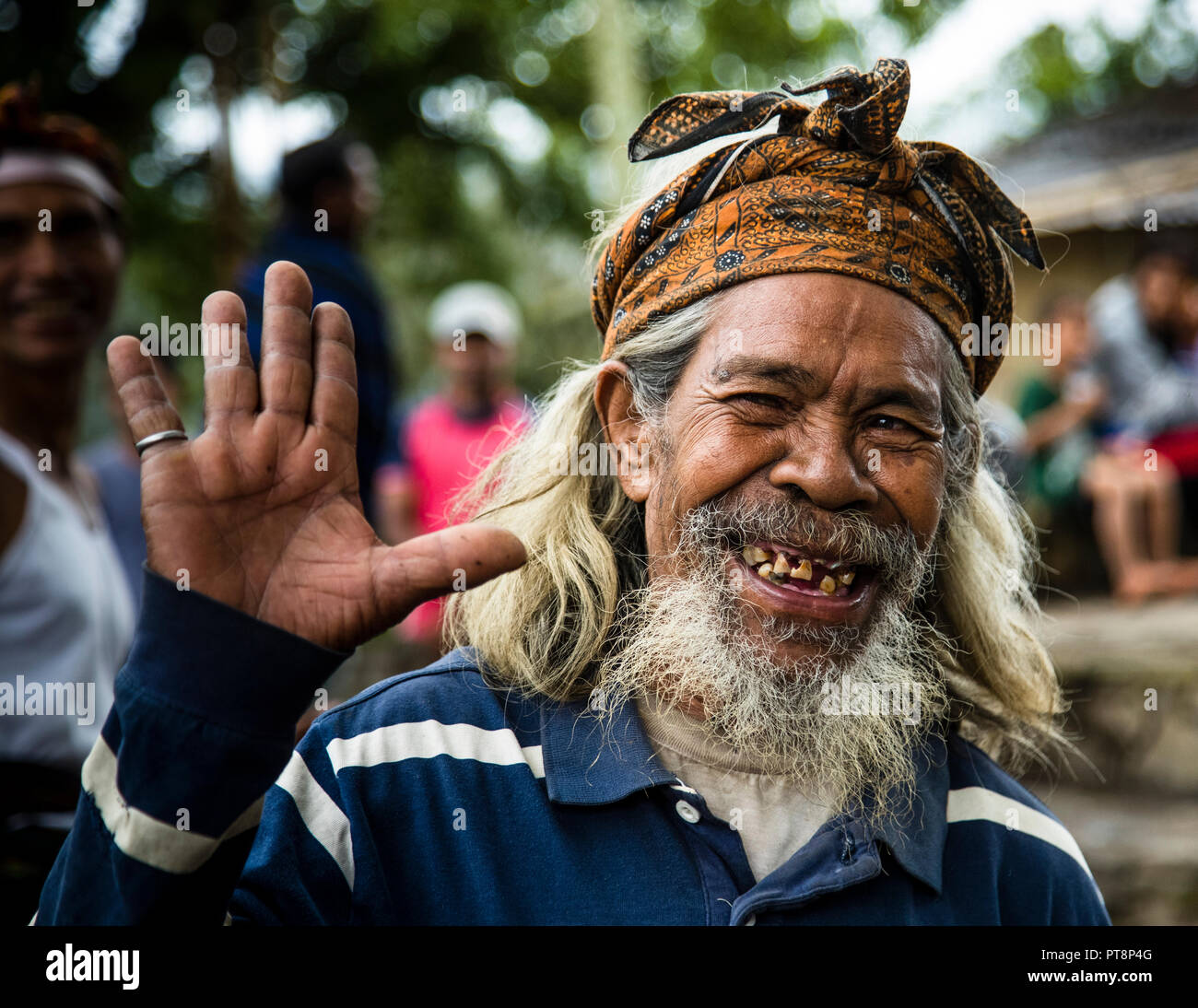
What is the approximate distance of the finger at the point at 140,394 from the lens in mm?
1493

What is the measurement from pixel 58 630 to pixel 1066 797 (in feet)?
17.0

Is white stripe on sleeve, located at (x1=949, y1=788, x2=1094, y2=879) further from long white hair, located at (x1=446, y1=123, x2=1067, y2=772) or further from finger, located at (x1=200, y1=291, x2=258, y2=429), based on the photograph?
finger, located at (x1=200, y1=291, x2=258, y2=429)

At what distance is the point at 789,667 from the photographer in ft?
7.09

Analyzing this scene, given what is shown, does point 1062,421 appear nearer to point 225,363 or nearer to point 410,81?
point 225,363

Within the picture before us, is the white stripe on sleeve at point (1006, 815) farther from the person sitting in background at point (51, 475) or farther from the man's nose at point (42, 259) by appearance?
the man's nose at point (42, 259)

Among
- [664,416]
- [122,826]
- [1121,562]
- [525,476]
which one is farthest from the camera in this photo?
[1121,562]

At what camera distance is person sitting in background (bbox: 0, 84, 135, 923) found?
2.86m

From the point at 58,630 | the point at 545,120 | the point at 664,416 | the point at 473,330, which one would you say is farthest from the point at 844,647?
the point at 545,120

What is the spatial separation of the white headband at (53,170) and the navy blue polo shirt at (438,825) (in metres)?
2.23

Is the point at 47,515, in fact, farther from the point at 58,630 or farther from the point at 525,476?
the point at 525,476

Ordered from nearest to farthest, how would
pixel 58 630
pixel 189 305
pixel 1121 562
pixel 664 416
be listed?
pixel 664 416
pixel 58 630
pixel 1121 562
pixel 189 305

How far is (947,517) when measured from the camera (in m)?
2.62

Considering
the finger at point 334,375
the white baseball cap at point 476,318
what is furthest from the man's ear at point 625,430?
the white baseball cap at point 476,318

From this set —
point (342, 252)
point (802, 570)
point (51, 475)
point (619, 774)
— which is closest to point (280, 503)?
point (619, 774)
